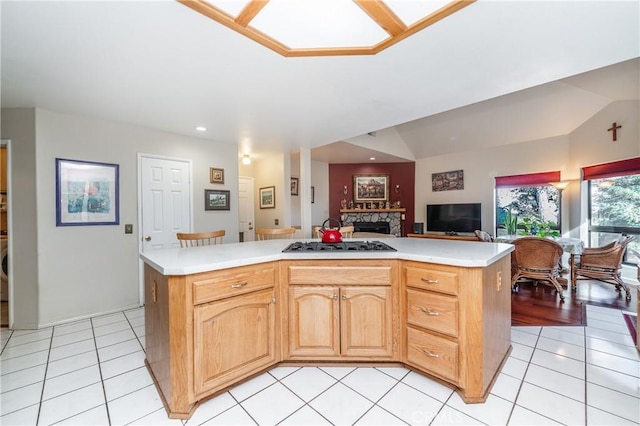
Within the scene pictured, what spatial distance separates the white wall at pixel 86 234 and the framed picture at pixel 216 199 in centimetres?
64

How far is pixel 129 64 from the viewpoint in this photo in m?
1.98

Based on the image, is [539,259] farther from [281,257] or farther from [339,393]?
[281,257]

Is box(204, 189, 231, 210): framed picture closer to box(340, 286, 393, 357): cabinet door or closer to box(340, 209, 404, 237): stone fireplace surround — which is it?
box(340, 286, 393, 357): cabinet door

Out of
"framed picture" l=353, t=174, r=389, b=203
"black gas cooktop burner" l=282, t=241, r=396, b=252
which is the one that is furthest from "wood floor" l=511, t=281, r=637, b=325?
"framed picture" l=353, t=174, r=389, b=203

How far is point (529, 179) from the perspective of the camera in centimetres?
526

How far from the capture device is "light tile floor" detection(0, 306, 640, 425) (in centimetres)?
152

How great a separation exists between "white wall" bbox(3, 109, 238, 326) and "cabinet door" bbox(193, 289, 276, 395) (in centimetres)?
240

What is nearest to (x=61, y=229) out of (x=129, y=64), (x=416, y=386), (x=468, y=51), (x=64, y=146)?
(x=64, y=146)

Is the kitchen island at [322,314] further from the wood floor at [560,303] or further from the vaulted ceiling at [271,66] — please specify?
the vaulted ceiling at [271,66]

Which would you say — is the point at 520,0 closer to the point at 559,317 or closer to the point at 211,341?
the point at 211,341

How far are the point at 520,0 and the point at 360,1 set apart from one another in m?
0.81

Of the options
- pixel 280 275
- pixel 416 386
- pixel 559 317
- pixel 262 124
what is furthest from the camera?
pixel 262 124

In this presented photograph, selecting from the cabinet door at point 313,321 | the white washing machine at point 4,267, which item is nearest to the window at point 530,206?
the cabinet door at point 313,321

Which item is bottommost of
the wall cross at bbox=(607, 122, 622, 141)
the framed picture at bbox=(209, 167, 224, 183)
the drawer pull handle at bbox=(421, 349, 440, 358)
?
the drawer pull handle at bbox=(421, 349, 440, 358)
